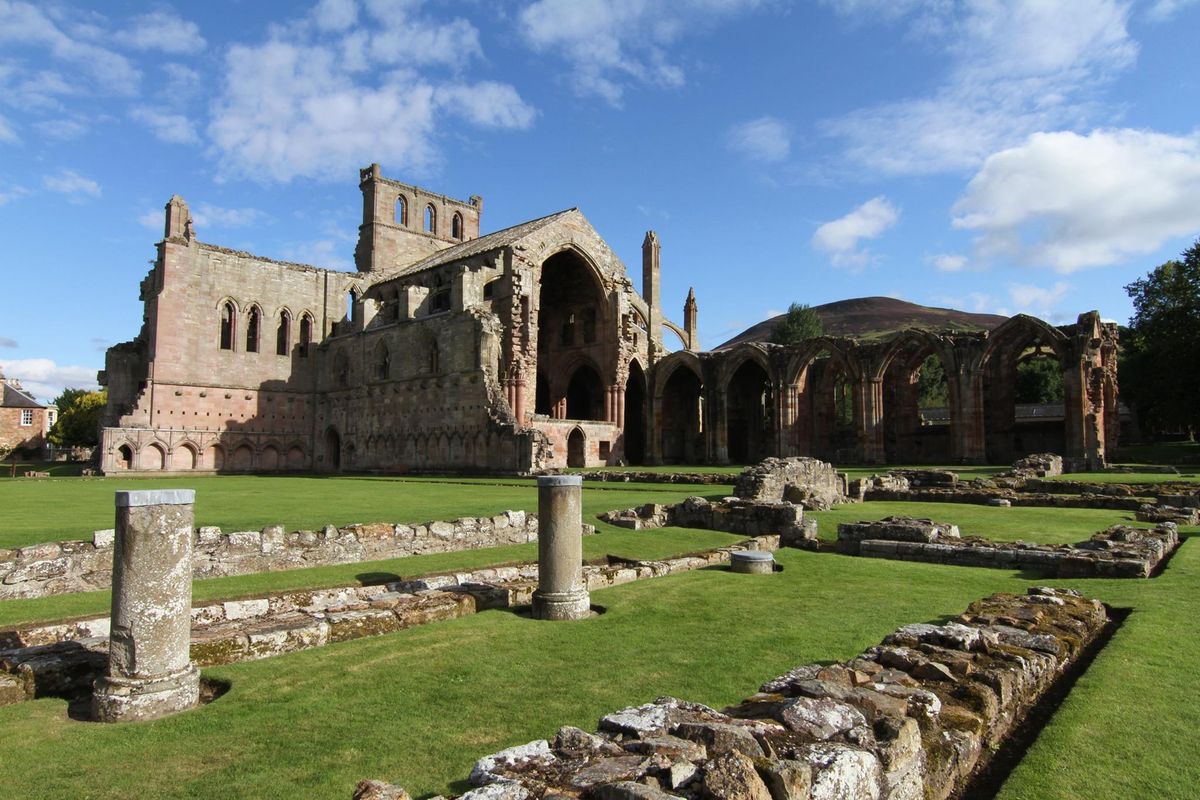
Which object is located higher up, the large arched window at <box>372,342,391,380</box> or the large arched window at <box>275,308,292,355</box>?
the large arched window at <box>275,308,292,355</box>

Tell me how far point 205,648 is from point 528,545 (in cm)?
763

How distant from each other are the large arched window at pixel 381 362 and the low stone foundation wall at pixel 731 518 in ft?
97.2

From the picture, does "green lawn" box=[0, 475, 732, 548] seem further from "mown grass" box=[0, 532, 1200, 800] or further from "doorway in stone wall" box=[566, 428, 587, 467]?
"doorway in stone wall" box=[566, 428, 587, 467]

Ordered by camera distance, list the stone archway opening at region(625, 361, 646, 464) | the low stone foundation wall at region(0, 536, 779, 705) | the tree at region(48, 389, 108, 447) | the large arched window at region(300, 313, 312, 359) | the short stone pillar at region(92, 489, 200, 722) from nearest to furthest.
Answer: the short stone pillar at region(92, 489, 200, 722) → the low stone foundation wall at region(0, 536, 779, 705) → the large arched window at region(300, 313, 312, 359) → the stone archway opening at region(625, 361, 646, 464) → the tree at region(48, 389, 108, 447)

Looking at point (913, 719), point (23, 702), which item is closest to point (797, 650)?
point (913, 719)

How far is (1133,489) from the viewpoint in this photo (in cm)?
2056

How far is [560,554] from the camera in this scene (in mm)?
8188

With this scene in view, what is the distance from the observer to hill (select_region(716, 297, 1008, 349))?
506ft

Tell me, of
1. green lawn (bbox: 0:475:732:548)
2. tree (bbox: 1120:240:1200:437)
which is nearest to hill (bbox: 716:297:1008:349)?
tree (bbox: 1120:240:1200:437)

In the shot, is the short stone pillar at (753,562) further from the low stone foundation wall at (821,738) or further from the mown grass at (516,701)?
the low stone foundation wall at (821,738)

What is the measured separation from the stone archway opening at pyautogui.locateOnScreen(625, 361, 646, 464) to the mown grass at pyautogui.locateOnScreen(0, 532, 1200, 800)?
129ft

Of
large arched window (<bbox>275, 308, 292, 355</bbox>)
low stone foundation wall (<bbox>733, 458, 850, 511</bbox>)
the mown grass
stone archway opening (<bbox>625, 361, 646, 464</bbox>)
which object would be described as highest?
large arched window (<bbox>275, 308, 292, 355</bbox>)

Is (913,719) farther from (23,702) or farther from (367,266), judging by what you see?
(367,266)

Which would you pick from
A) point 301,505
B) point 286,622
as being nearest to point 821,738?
point 286,622
